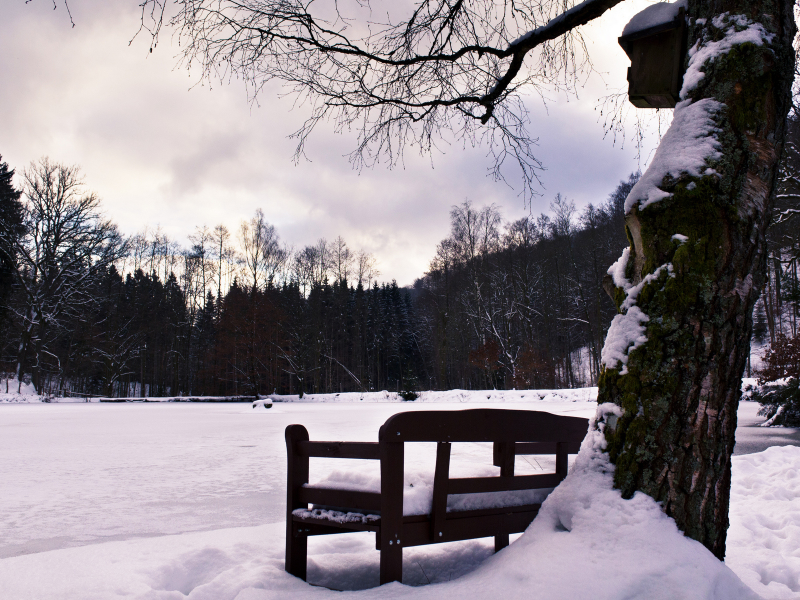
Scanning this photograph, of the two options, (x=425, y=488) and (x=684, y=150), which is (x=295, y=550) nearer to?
(x=425, y=488)

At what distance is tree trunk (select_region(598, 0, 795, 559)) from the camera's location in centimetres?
201

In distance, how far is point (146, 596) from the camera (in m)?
2.14

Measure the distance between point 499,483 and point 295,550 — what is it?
106 centimetres

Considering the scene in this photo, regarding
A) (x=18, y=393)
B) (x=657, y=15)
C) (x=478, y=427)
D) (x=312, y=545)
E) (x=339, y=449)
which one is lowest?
(x=18, y=393)

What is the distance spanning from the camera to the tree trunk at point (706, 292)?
2006 mm

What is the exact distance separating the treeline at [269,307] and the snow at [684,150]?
880 inches

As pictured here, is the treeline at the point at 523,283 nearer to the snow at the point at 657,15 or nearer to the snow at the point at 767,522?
the snow at the point at 767,522

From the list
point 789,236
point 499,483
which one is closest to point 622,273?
point 499,483

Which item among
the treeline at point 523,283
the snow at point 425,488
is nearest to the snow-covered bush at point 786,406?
the snow at point 425,488

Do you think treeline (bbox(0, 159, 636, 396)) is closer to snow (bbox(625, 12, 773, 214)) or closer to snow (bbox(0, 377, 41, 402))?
snow (bbox(0, 377, 41, 402))

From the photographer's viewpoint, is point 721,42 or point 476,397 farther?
point 476,397

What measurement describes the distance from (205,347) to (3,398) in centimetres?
1795

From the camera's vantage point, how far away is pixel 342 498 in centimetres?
235

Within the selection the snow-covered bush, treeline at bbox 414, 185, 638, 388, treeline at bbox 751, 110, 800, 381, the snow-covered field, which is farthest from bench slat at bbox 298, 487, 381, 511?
treeline at bbox 414, 185, 638, 388
